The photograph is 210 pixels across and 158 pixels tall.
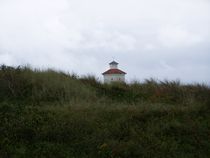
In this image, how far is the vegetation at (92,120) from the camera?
461 inches

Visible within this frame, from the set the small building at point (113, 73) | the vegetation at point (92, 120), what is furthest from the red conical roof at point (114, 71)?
the vegetation at point (92, 120)

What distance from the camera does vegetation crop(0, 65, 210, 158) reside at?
38.4 ft

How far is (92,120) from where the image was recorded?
13570 mm

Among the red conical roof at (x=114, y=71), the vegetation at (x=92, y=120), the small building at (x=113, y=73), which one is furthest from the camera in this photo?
the red conical roof at (x=114, y=71)

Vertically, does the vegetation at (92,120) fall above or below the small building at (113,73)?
below

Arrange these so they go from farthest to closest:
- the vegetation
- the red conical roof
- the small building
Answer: the red conical roof, the small building, the vegetation

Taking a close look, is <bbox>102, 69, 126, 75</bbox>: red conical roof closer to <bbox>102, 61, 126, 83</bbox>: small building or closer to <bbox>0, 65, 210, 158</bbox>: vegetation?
<bbox>102, 61, 126, 83</bbox>: small building

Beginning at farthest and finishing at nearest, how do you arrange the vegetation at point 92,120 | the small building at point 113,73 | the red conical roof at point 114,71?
the red conical roof at point 114,71, the small building at point 113,73, the vegetation at point 92,120

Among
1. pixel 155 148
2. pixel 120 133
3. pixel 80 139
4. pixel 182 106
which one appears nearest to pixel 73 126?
pixel 80 139

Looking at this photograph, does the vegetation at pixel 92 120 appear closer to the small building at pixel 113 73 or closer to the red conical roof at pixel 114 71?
the small building at pixel 113 73

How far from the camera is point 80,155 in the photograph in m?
11.4

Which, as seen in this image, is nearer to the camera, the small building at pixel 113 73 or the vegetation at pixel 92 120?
the vegetation at pixel 92 120

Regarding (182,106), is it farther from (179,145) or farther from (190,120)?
(179,145)

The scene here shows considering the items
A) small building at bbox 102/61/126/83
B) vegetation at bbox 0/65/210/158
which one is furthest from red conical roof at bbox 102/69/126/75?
vegetation at bbox 0/65/210/158
